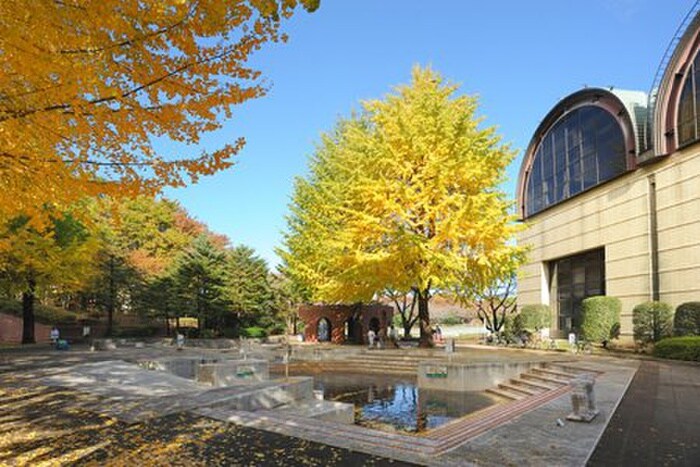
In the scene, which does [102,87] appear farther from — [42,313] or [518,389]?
[42,313]

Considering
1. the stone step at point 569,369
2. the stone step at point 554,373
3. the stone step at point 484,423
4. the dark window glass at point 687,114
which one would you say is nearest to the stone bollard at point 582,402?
the stone step at point 484,423

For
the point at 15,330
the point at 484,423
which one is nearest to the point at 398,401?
the point at 484,423

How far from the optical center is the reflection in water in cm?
1177

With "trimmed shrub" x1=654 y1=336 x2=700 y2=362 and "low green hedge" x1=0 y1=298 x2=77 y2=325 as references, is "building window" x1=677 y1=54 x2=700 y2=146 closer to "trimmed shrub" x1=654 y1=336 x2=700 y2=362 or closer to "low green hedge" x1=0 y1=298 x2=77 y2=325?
"trimmed shrub" x1=654 y1=336 x2=700 y2=362

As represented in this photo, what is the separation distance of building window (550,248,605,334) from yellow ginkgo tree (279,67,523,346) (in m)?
10.7

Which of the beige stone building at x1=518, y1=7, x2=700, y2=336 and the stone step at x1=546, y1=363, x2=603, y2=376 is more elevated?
the beige stone building at x1=518, y1=7, x2=700, y2=336

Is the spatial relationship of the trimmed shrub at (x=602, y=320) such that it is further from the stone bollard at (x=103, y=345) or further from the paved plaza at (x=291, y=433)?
the stone bollard at (x=103, y=345)

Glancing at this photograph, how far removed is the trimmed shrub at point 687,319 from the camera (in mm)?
19500

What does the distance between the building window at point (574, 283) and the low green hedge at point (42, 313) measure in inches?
1427

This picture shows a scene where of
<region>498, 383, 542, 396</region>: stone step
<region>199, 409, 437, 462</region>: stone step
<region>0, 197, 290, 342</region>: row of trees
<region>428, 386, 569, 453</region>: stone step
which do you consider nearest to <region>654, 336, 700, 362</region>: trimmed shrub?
<region>498, 383, 542, 396</region>: stone step

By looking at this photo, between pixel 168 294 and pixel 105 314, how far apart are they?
12.3 metres

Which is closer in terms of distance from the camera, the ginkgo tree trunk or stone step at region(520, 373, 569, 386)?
stone step at region(520, 373, 569, 386)

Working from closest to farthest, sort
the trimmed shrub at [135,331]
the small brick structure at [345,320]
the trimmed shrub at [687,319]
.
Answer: the trimmed shrub at [687,319] → the small brick structure at [345,320] → the trimmed shrub at [135,331]

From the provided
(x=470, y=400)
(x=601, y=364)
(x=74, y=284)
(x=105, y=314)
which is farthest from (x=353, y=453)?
(x=105, y=314)
